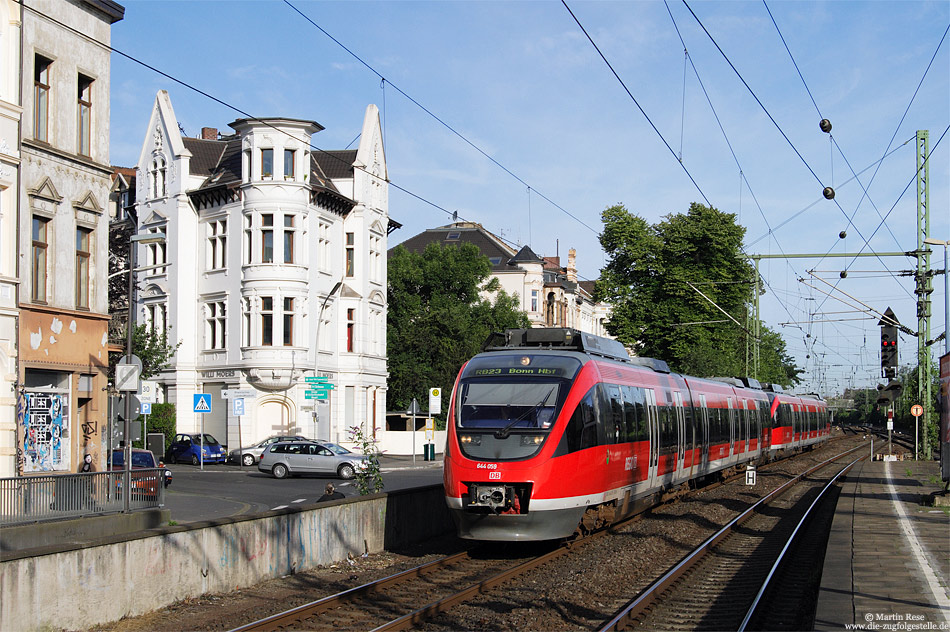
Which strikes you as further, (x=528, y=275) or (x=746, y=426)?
(x=528, y=275)

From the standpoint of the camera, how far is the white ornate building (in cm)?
4775

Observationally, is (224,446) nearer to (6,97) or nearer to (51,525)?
(6,97)

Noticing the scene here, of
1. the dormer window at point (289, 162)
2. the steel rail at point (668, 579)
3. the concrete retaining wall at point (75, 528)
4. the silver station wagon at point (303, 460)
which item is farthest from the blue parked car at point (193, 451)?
the steel rail at point (668, 579)

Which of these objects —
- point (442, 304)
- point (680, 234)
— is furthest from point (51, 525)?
point (442, 304)

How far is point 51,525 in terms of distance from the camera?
17.1 metres

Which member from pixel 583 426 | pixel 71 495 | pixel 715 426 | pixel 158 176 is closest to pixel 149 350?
pixel 158 176

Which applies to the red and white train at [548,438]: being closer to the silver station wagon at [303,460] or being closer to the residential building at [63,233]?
the residential building at [63,233]

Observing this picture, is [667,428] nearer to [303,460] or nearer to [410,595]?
[410,595]

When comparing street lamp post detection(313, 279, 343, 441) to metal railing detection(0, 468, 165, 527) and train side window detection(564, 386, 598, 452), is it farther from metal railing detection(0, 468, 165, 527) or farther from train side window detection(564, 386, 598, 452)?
train side window detection(564, 386, 598, 452)

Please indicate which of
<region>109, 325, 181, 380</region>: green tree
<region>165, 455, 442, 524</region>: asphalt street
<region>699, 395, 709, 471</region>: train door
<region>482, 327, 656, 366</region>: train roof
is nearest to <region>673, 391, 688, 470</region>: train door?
<region>699, 395, 709, 471</region>: train door

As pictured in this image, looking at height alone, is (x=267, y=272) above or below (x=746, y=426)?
above

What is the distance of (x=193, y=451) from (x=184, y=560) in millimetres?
34141

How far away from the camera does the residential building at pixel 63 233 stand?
23.1m

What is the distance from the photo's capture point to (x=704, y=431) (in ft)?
84.0
